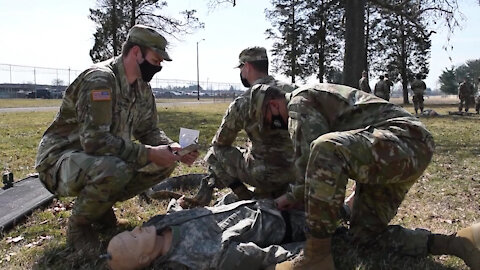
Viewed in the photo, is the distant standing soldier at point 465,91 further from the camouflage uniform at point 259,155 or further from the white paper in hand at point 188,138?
the white paper in hand at point 188,138

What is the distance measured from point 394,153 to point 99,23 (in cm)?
2159

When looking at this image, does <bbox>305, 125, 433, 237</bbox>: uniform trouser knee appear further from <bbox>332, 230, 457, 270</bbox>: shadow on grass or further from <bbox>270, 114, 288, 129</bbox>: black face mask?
<bbox>270, 114, 288, 129</bbox>: black face mask

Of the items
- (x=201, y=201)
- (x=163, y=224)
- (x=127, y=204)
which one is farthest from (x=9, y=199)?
(x=163, y=224)

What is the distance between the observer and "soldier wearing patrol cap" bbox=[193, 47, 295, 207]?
3846mm

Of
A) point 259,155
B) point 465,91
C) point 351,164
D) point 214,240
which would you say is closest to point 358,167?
point 351,164

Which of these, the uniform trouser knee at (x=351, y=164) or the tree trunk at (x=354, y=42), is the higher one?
the tree trunk at (x=354, y=42)

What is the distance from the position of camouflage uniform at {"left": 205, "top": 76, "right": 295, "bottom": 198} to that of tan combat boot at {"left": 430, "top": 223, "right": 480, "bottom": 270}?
4.34 feet

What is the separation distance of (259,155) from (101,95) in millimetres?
1482

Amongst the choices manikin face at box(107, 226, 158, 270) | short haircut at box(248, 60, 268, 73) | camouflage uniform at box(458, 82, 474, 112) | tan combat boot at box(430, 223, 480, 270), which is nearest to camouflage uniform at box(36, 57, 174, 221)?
manikin face at box(107, 226, 158, 270)

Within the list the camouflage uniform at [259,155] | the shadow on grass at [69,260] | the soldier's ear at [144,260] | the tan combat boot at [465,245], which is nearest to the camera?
the tan combat boot at [465,245]

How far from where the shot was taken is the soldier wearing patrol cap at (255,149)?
12.6 ft

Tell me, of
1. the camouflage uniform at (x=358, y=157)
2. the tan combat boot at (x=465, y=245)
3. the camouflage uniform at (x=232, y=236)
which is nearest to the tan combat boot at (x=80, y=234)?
the camouflage uniform at (x=232, y=236)

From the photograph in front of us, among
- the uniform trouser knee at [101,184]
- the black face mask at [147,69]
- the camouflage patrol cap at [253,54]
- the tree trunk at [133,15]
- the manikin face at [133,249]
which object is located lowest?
the manikin face at [133,249]

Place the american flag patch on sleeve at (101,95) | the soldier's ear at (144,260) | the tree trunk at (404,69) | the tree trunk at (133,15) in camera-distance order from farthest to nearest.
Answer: the tree trunk at (404,69) < the tree trunk at (133,15) < the american flag patch on sleeve at (101,95) < the soldier's ear at (144,260)
